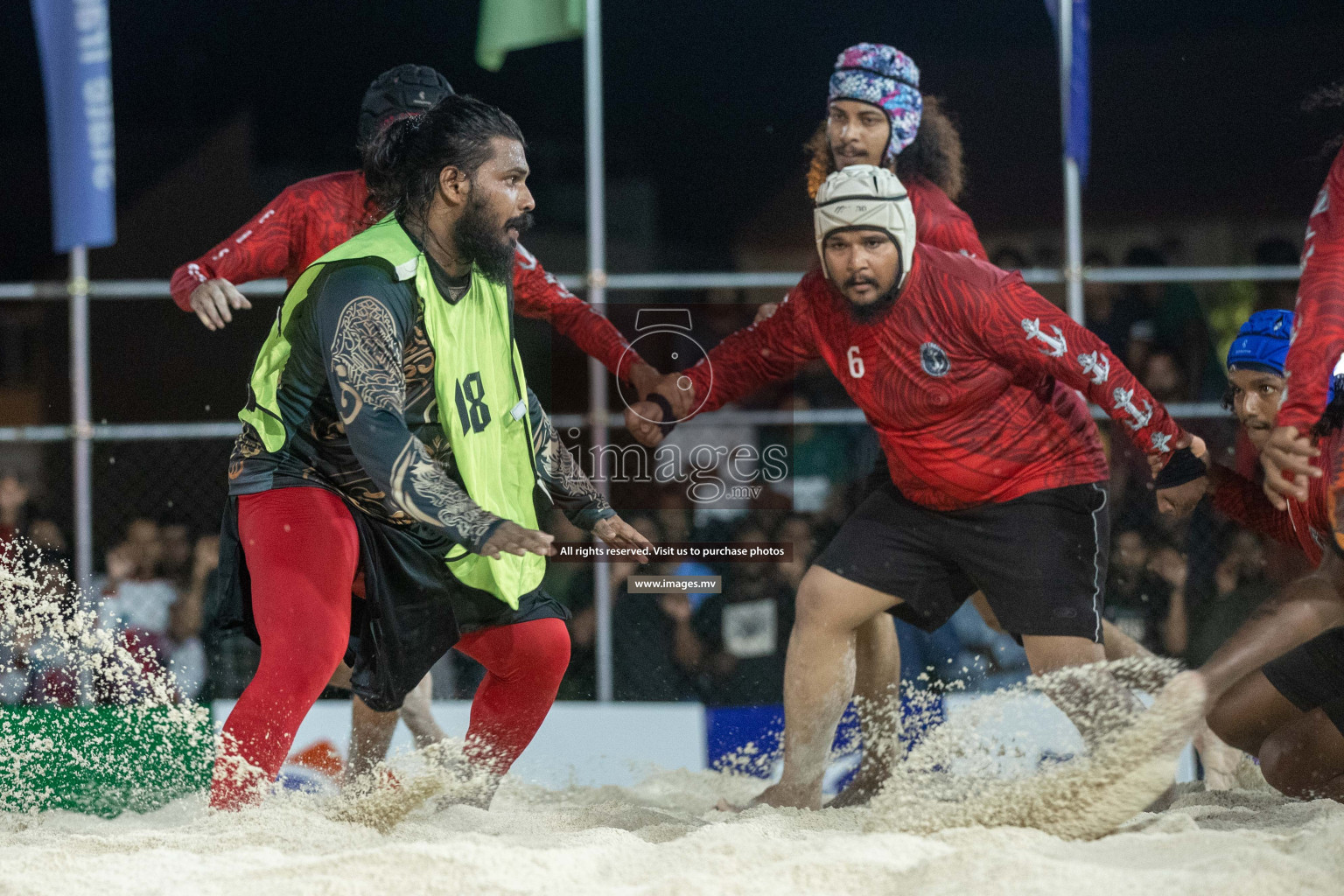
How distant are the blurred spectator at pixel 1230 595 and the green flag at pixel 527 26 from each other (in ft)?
9.73

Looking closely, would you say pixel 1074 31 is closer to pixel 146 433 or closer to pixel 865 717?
pixel 865 717

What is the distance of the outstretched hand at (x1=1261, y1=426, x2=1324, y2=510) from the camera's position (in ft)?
9.21

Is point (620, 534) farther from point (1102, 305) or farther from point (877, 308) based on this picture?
point (1102, 305)

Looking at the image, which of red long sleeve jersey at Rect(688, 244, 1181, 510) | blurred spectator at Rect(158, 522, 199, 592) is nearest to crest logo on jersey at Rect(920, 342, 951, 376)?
red long sleeve jersey at Rect(688, 244, 1181, 510)

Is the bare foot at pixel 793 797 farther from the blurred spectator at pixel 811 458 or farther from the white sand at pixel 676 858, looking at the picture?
the blurred spectator at pixel 811 458

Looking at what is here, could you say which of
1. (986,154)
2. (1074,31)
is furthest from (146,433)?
(1074,31)

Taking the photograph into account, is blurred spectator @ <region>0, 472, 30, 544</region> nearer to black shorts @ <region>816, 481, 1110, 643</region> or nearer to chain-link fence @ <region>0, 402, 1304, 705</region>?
chain-link fence @ <region>0, 402, 1304, 705</region>

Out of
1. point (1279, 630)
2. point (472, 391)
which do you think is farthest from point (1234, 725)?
point (472, 391)

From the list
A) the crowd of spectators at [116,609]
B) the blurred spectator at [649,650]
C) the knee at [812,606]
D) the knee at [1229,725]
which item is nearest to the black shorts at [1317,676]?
the knee at [1229,725]

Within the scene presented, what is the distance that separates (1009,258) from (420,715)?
8.24ft

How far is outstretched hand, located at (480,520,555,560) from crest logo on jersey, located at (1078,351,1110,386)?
154cm

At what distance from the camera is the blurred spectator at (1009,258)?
412cm

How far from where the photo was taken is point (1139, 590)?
13.9ft

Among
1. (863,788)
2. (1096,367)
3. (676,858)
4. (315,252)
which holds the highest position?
(315,252)
